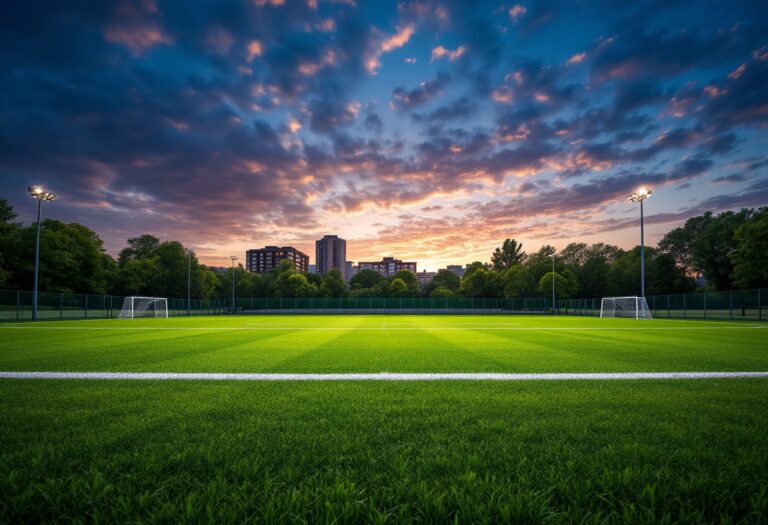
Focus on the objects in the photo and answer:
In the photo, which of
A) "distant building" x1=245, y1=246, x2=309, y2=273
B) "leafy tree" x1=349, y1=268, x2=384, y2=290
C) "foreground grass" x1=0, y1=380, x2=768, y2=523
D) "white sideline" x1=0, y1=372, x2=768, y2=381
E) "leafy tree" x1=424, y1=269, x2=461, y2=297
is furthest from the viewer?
"distant building" x1=245, y1=246, x2=309, y2=273

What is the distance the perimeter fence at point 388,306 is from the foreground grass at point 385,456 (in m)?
31.0

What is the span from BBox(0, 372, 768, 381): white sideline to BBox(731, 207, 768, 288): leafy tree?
141ft

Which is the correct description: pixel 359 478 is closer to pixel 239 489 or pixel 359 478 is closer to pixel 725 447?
pixel 239 489

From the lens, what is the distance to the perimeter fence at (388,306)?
25.7 m

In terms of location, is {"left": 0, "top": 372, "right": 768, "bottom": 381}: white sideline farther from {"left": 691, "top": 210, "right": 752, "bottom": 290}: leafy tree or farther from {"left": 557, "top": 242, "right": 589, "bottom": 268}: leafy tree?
{"left": 557, "top": 242, "right": 589, "bottom": 268}: leafy tree

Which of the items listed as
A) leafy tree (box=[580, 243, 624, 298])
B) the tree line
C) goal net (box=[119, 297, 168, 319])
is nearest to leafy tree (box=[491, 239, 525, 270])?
the tree line

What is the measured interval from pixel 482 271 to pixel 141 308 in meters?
64.6

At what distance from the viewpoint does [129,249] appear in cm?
7019

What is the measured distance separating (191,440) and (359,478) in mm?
1699

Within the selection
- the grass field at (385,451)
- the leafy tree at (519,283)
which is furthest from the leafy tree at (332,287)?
the grass field at (385,451)

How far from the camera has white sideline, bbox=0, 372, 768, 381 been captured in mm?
5551

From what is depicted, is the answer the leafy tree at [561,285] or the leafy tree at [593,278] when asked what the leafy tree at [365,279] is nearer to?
the leafy tree at [561,285]

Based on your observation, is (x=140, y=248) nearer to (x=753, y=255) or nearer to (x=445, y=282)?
(x=445, y=282)

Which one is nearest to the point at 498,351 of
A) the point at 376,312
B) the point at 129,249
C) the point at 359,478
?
the point at 359,478
